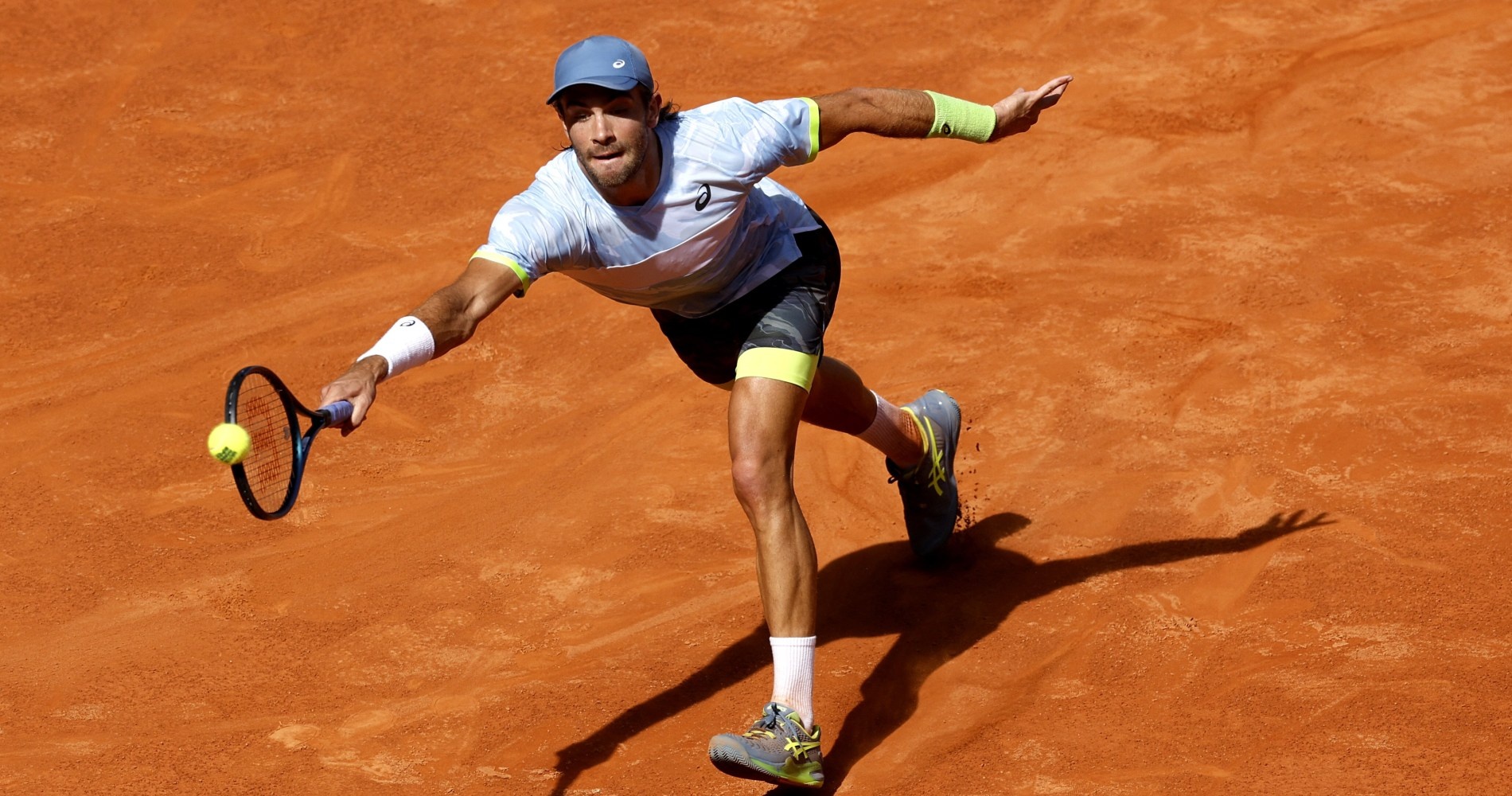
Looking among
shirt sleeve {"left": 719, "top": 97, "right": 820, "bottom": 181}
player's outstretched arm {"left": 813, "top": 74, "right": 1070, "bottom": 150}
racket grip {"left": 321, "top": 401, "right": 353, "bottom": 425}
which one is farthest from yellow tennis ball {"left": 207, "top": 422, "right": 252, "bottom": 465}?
player's outstretched arm {"left": 813, "top": 74, "right": 1070, "bottom": 150}

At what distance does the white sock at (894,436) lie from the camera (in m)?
5.57

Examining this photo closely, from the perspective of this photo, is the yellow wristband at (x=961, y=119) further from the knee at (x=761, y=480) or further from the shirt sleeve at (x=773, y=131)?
the knee at (x=761, y=480)

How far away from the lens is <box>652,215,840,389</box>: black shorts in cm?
475

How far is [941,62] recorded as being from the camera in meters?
9.77

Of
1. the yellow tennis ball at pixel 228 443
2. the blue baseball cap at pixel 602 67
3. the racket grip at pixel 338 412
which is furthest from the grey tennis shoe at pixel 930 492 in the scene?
the yellow tennis ball at pixel 228 443

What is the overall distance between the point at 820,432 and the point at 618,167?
2472mm

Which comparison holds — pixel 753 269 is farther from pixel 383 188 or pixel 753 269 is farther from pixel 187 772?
pixel 383 188

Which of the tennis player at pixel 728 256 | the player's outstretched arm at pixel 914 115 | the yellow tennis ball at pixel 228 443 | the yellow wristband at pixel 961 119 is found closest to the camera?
the yellow tennis ball at pixel 228 443

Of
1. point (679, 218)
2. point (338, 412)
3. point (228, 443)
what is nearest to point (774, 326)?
point (679, 218)

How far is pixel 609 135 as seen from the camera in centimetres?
449

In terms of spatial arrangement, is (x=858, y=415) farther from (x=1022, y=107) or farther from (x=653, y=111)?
(x=653, y=111)

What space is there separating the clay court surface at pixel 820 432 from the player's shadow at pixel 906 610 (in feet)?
0.06

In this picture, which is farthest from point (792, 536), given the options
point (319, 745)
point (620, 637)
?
point (319, 745)

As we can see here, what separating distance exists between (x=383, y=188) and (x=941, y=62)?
342 centimetres
